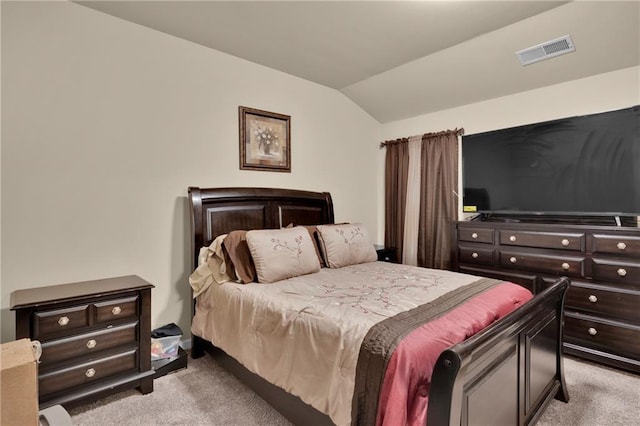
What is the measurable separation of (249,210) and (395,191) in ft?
6.80

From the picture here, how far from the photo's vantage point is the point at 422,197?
4.07 meters

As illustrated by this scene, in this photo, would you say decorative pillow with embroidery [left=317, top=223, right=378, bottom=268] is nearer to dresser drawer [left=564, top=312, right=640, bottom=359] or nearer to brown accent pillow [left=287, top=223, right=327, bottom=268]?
brown accent pillow [left=287, top=223, right=327, bottom=268]

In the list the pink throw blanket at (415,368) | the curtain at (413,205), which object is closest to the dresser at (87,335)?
the pink throw blanket at (415,368)

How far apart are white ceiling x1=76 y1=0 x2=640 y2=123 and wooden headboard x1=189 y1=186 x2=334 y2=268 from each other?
4.29 feet

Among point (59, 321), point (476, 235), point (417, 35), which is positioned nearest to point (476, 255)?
point (476, 235)

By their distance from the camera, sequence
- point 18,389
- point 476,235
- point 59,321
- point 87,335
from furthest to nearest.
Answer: point 476,235 < point 87,335 < point 59,321 < point 18,389

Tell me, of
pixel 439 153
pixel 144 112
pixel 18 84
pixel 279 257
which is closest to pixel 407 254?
pixel 439 153

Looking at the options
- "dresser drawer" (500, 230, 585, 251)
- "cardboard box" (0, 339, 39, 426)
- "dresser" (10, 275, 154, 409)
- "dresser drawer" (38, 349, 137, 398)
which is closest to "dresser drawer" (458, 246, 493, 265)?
"dresser drawer" (500, 230, 585, 251)

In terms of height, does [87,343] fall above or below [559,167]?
below

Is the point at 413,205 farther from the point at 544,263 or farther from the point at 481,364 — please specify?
the point at 481,364

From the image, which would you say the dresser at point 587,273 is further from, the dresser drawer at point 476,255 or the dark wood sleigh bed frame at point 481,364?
the dark wood sleigh bed frame at point 481,364

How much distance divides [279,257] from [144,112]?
1.59 metres

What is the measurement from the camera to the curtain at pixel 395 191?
14.0ft

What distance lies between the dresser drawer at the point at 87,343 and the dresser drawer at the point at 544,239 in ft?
10.2
